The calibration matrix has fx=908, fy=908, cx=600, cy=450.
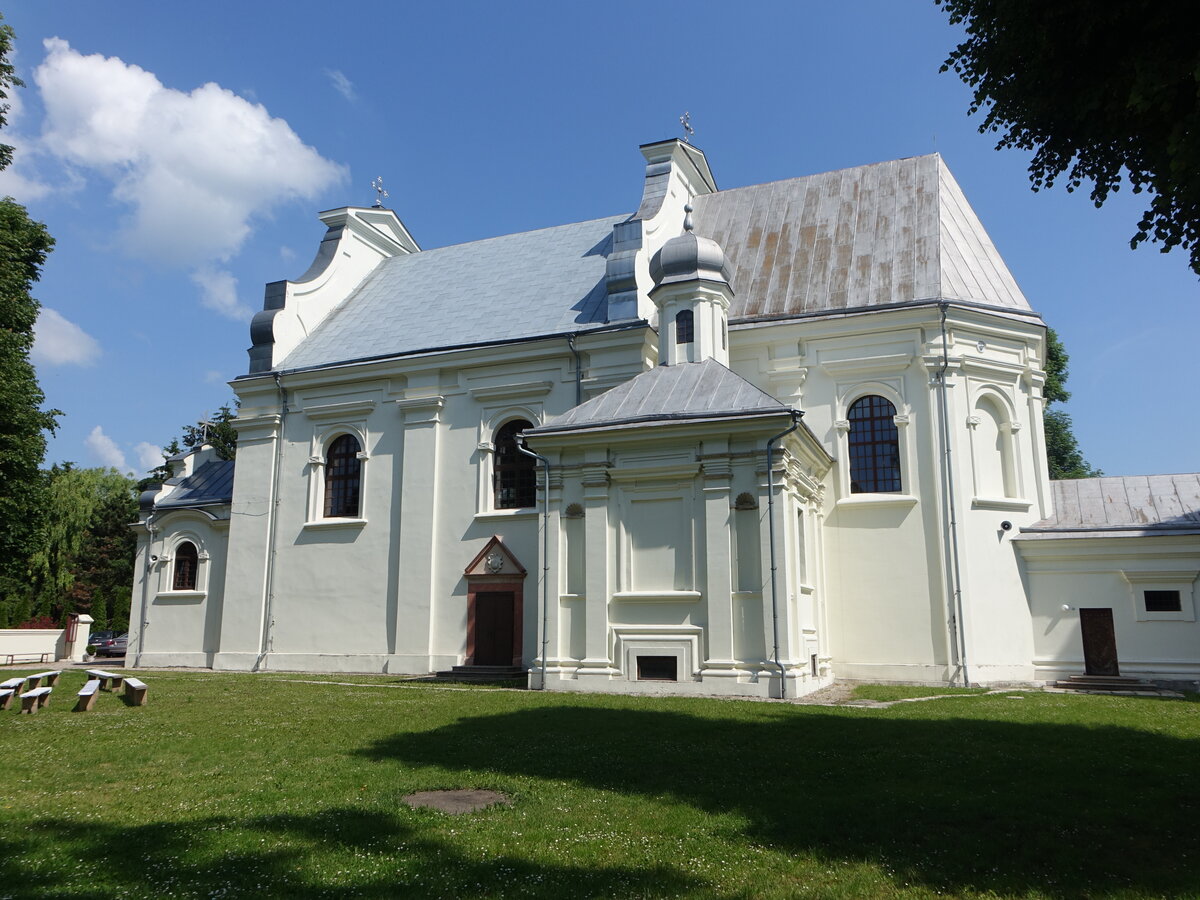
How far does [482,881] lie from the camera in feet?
18.1

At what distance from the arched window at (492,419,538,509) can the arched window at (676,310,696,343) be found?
4.99 meters

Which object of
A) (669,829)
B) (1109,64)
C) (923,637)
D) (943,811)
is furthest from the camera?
(923,637)

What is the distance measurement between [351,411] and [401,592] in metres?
5.53

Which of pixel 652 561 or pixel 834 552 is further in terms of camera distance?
pixel 834 552

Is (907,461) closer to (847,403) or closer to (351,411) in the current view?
(847,403)

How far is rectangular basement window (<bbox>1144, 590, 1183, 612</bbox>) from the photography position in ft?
66.1

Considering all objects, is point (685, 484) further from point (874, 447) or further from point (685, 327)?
point (874, 447)

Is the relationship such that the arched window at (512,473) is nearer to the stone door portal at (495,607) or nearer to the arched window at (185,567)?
the stone door portal at (495,607)

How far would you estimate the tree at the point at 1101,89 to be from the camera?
7629 millimetres

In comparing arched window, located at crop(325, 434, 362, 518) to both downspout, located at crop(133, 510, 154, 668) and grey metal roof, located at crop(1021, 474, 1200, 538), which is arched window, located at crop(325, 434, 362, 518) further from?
grey metal roof, located at crop(1021, 474, 1200, 538)

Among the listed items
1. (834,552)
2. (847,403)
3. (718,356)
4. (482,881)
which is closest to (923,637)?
(834,552)

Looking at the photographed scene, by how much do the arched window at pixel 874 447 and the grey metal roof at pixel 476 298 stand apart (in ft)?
23.7

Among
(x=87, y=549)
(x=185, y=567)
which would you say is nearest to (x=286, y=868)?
(x=185, y=567)

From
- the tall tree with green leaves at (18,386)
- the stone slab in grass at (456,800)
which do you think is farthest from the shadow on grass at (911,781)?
the tall tree with green leaves at (18,386)
